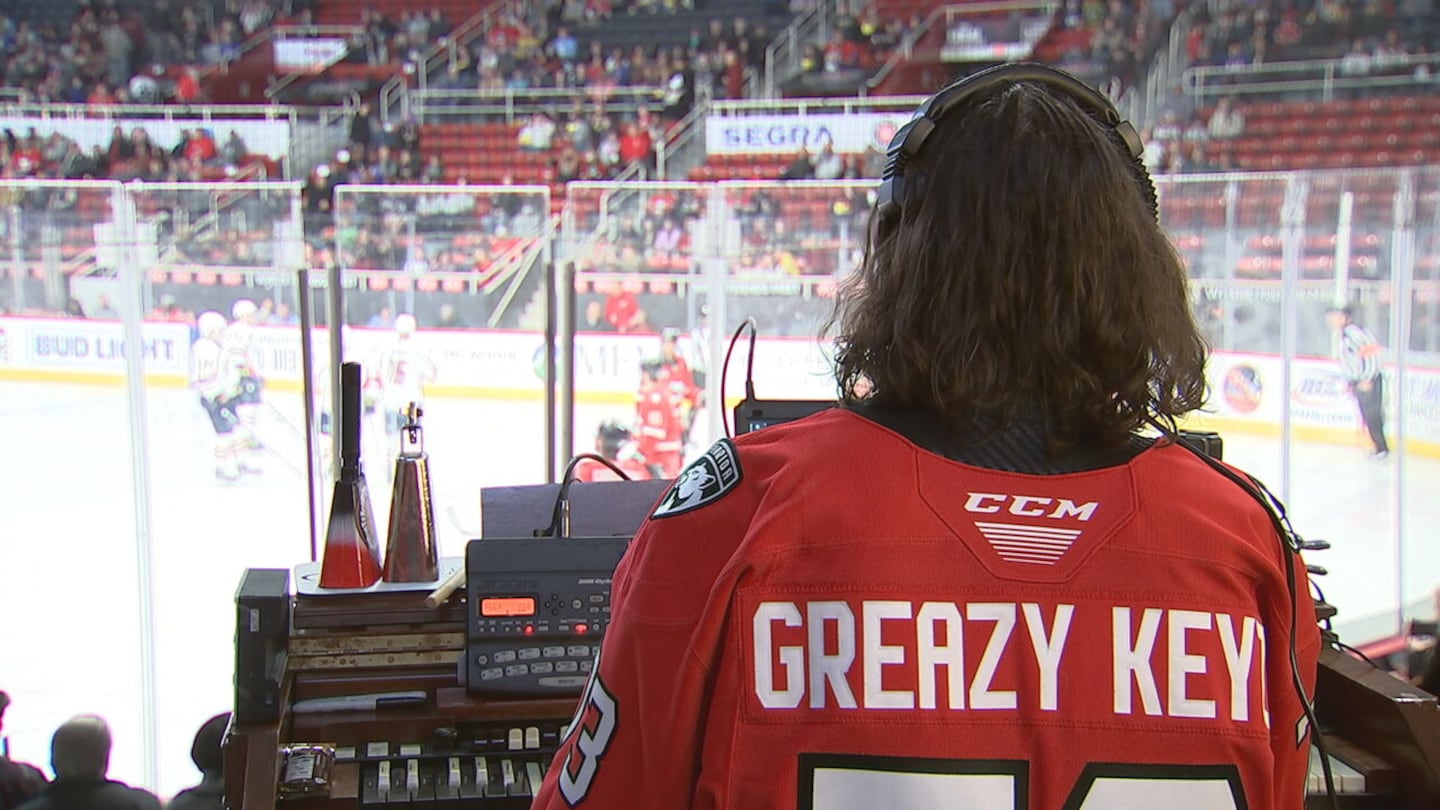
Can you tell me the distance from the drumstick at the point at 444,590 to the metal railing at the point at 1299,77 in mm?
→ 11545

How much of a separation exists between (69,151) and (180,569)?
30.2ft

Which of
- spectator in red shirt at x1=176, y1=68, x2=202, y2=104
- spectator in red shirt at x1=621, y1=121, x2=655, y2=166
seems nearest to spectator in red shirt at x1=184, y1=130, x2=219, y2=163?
spectator in red shirt at x1=176, y1=68, x2=202, y2=104

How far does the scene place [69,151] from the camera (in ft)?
42.2

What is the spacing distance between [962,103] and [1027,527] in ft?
0.82

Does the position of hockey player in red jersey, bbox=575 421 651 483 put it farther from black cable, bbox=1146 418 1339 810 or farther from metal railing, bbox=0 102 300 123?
metal railing, bbox=0 102 300 123

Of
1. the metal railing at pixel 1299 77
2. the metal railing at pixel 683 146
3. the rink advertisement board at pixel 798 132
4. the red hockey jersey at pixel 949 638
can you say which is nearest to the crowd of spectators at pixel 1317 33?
the metal railing at pixel 1299 77

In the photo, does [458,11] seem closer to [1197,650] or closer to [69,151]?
[69,151]

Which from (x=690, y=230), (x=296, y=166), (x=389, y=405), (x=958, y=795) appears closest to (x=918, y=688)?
(x=958, y=795)

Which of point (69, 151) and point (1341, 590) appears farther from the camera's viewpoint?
point (69, 151)

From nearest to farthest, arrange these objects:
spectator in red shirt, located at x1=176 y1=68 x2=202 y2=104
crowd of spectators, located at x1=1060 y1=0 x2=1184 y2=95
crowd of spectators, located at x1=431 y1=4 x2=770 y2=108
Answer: crowd of spectators, located at x1=1060 y1=0 x2=1184 y2=95 → crowd of spectators, located at x1=431 y1=4 x2=770 y2=108 → spectator in red shirt, located at x1=176 y1=68 x2=202 y2=104

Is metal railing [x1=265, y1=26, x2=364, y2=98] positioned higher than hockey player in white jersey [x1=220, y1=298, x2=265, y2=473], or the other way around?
metal railing [x1=265, y1=26, x2=364, y2=98]

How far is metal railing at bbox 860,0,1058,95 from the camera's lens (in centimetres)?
1424

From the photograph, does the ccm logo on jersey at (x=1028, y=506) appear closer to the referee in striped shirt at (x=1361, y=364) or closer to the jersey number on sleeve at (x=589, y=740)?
the jersey number on sleeve at (x=589, y=740)

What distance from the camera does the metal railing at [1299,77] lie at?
1147 cm
